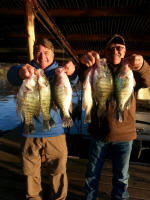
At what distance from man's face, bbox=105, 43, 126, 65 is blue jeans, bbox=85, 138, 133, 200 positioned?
Result: 4.10ft

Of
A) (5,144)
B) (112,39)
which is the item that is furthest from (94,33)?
(5,144)

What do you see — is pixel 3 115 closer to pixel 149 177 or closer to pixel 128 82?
pixel 149 177

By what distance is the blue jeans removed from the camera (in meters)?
2.43

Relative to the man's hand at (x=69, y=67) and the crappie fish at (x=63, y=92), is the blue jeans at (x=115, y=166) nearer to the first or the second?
the crappie fish at (x=63, y=92)

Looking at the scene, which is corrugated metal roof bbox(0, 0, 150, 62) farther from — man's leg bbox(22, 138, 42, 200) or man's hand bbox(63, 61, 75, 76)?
man's leg bbox(22, 138, 42, 200)

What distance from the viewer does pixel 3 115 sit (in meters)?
14.8

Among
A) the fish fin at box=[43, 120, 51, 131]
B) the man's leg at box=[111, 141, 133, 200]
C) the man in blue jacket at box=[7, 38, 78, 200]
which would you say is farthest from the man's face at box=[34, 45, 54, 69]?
the man's leg at box=[111, 141, 133, 200]

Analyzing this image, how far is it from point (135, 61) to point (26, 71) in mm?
1385

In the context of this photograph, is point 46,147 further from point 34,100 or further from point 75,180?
point 75,180

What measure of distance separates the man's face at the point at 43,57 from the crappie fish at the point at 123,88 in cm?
104

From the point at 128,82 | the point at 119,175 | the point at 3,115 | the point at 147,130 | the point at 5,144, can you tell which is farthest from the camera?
the point at 3,115

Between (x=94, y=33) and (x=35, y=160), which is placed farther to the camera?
(x=94, y=33)

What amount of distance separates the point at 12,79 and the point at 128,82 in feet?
5.35

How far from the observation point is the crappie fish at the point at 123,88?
Result: 2057mm
